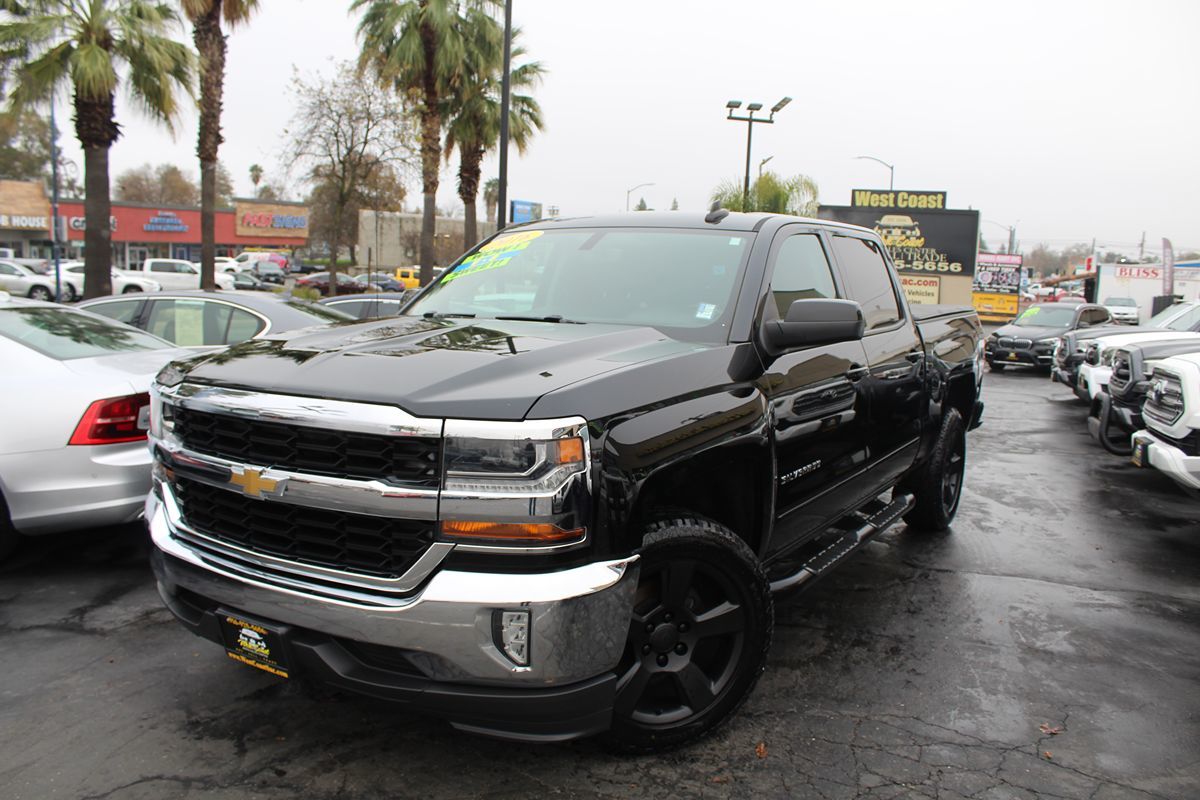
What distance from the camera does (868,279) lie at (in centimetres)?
488

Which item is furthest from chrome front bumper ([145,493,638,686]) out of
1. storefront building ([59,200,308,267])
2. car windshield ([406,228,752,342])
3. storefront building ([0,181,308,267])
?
storefront building ([59,200,308,267])

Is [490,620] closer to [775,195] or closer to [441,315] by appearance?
[441,315]

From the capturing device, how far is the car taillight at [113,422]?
4.38m

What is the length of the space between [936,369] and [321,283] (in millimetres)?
40106

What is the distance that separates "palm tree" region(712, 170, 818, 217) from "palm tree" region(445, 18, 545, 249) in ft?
21.8

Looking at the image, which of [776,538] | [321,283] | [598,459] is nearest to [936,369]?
[776,538]

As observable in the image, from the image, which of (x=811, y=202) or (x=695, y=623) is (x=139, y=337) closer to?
(x=695, y=623)

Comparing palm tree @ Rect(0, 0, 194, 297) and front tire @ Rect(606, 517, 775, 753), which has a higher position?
palm tree @ Rect(0, 0, 194, 297)

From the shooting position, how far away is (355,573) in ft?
8.20

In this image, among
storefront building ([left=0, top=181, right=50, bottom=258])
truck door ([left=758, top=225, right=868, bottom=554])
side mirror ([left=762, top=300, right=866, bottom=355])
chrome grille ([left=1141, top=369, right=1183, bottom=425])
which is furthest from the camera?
storefront building ([left=0, top=181, right=50, bottom=258])

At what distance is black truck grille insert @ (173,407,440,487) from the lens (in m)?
2.40

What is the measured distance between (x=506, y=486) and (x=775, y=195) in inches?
1001

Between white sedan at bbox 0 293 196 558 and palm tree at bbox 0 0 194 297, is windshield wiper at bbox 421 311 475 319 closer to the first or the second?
white sedan at bbox 0 293 196 558

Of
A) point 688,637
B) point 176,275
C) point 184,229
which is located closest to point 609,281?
point 688,637
